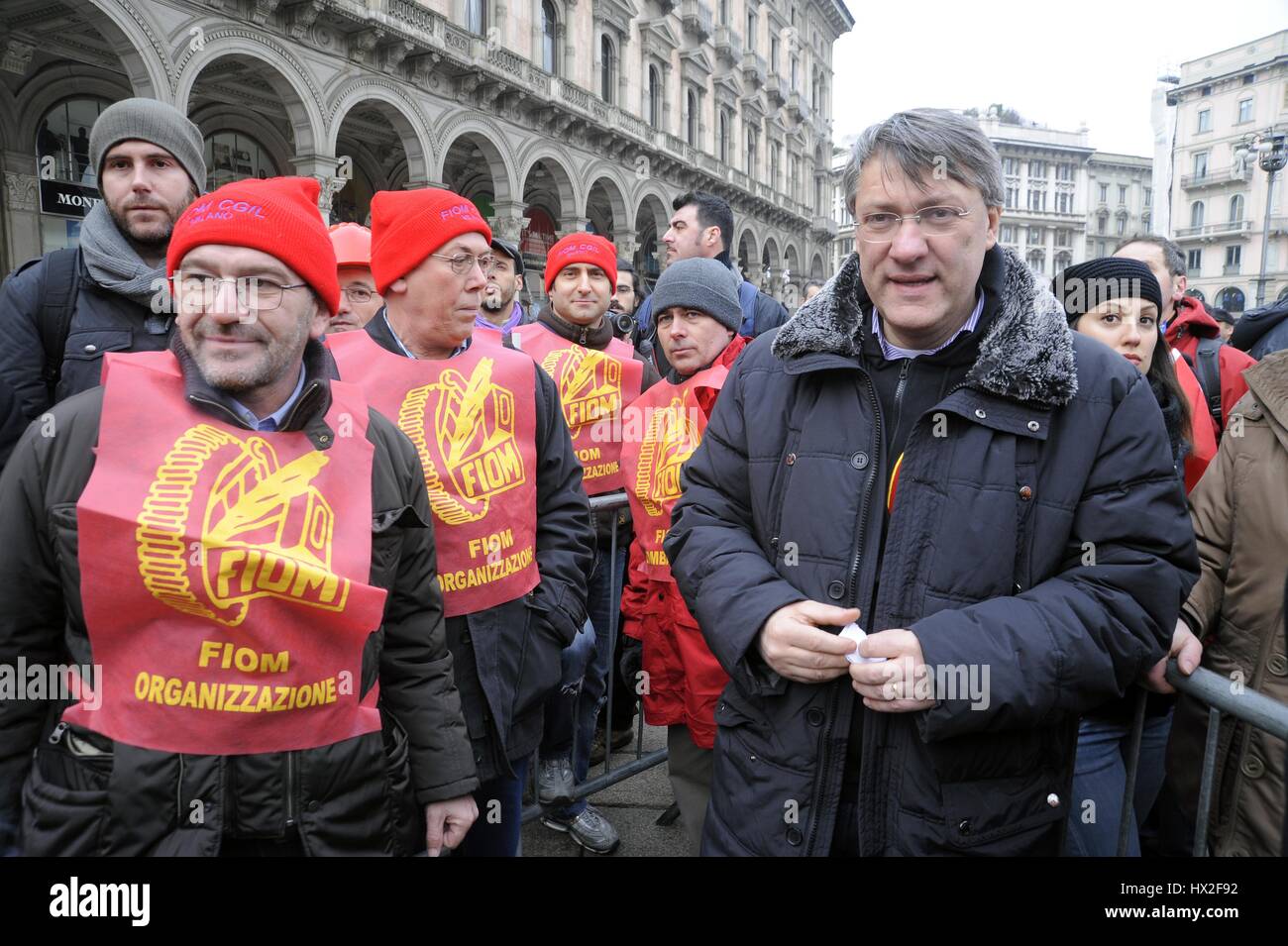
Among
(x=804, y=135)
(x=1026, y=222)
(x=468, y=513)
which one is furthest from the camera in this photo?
(x=1026, y=222)

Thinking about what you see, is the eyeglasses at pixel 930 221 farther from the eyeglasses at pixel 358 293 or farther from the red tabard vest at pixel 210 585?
the eyeglasses at pixel 358 293

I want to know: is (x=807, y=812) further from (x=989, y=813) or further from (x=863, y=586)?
(x=863, y=586)

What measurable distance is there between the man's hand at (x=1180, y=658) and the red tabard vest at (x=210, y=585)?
1789mm

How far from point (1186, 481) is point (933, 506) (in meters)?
2.07

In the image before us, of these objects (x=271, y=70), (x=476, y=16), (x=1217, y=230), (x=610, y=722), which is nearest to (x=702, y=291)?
(x=610, y=722)

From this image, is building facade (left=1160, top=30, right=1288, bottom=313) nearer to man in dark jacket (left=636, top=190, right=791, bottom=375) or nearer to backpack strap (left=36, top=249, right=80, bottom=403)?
man in dark jacket (left=636, top=190, right=791, bottom=375)

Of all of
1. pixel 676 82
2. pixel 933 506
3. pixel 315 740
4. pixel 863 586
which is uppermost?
pixel 676 82

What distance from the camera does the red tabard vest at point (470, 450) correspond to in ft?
7.52

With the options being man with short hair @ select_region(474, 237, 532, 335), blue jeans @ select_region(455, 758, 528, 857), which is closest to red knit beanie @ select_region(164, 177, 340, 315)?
blue jeans @ select_region(455, 758, 528, 857)

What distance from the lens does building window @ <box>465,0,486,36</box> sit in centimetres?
1733

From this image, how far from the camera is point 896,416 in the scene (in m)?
1.77

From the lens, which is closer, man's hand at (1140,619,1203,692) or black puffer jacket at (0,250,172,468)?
man's hand at (1140,619,1203,692)
